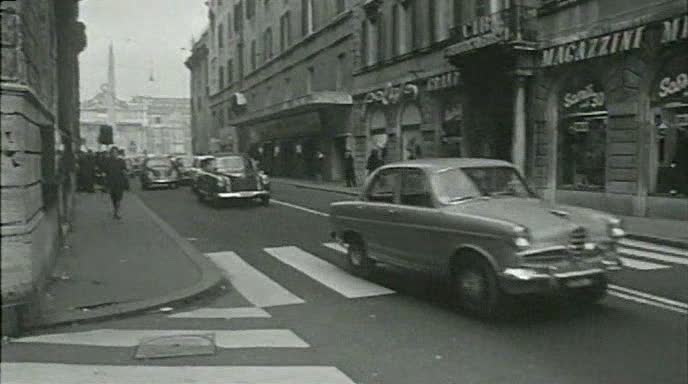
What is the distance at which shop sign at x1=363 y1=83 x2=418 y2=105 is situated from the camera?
27.3 meters

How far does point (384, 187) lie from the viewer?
870cm

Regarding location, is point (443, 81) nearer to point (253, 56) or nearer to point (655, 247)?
point (655, 247)

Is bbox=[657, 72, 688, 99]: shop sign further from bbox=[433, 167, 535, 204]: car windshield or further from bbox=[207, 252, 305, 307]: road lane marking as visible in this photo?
bbox=[207, 252, 305, 307]: road lane marking

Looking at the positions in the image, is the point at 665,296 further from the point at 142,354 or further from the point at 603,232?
the point at 142,354

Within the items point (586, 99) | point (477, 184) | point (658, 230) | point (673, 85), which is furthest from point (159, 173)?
point (477, 184)

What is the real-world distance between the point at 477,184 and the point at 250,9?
4825cm

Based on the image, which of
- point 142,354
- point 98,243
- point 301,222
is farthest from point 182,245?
point 142,354

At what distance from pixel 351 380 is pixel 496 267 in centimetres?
223

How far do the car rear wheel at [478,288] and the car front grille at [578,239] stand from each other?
2.61 ft

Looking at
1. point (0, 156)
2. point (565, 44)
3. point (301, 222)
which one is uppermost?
point (565, 44)

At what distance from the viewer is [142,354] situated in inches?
219

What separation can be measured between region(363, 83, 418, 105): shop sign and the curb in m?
14.9

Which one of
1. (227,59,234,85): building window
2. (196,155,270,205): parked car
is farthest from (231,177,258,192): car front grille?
(227,59,234,85): building window

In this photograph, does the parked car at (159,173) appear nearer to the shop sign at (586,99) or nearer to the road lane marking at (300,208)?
the road lane marking at (300,208)
